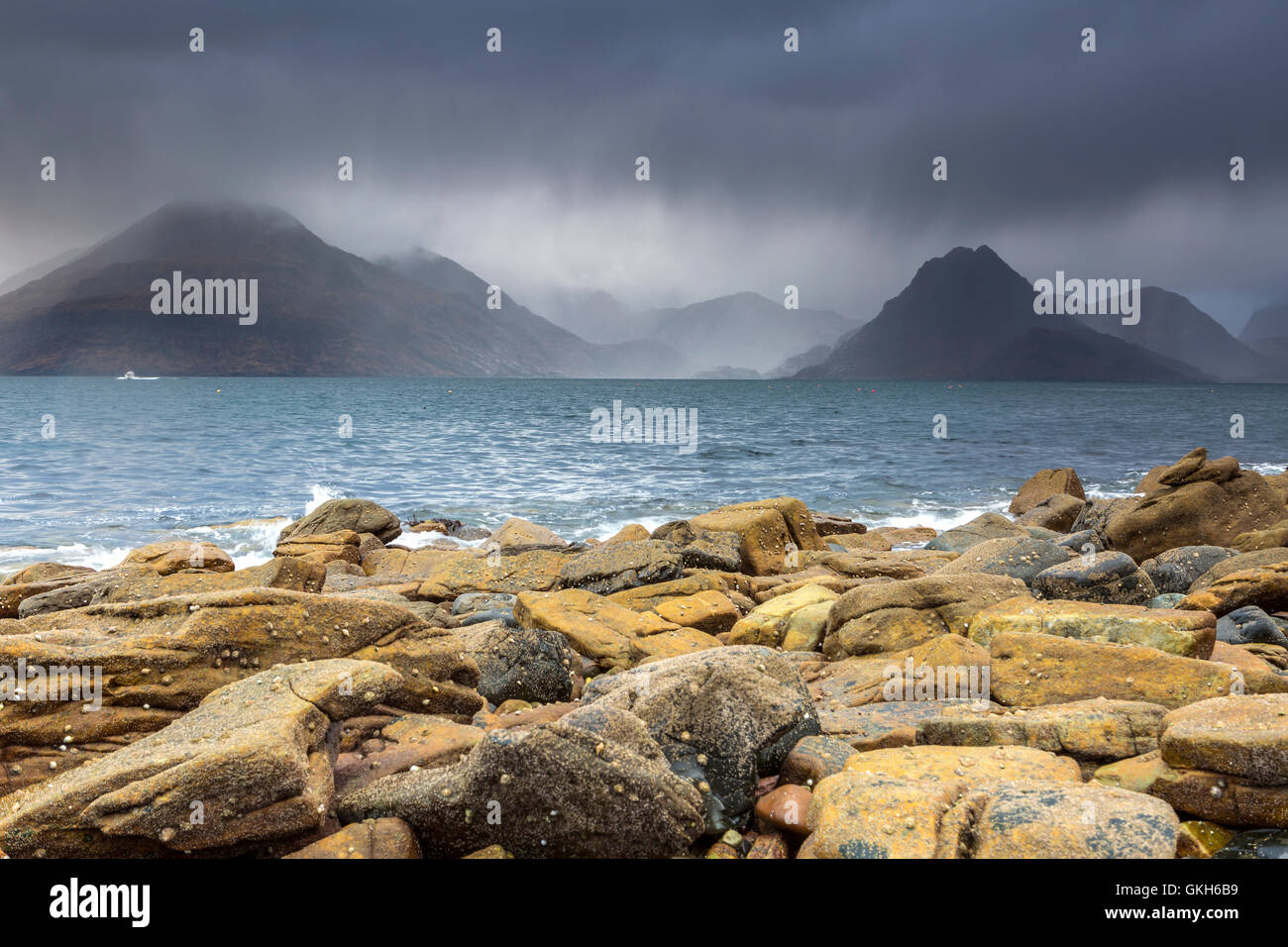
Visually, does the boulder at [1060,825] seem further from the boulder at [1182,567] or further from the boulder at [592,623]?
the boulder at [1182,567]

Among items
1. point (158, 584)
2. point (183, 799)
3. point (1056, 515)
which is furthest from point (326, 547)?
point (1056, 515)

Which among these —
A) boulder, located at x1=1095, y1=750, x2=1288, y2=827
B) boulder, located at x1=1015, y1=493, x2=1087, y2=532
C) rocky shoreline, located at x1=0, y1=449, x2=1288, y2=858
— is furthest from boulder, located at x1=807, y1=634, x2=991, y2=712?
boulder, located at x1=1015, y1=493, x2=1087, y2=532

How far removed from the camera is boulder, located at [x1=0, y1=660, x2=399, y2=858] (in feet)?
12.2

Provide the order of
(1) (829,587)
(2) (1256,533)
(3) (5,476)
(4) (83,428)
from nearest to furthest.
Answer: (1) (829,587), (2) (1256,533), (3) (5,476), (4) (83,428)

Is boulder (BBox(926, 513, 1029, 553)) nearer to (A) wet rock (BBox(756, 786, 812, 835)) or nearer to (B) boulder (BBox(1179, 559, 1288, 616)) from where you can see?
(B) boulder (BBox(1179, 559, 1288, 616))

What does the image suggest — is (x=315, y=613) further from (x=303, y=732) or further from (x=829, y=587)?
(x=829, y=587)

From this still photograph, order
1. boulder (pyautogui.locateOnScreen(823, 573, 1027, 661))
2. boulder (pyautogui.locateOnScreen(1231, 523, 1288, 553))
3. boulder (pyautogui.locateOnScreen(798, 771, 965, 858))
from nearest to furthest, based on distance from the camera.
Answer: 1. boulder (pyautogui.locateOnScreen(798, 771, 965, 858))
2. boulder (pyautogui.locateOnScreen(823, 573, 1027, 661))
3. boulder (pyautogui.locateOnScreen(1231, 523, 1288, 553))

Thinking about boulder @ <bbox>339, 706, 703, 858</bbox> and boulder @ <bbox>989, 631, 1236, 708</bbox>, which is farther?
boulder @ <bbox>989, 631, 1236, 708</bbox>

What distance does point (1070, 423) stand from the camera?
61375mm

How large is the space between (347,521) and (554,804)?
15.5 metres

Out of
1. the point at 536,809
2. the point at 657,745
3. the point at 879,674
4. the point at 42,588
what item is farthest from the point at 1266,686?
the point at 42,588

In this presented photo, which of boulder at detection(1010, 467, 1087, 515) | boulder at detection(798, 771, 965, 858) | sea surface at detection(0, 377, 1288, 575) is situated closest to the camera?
boulder at detection(798, 771, 965, 858)

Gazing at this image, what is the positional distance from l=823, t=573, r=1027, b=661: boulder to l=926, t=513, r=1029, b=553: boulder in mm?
8940

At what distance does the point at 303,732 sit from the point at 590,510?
1912 cm
